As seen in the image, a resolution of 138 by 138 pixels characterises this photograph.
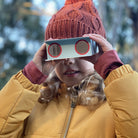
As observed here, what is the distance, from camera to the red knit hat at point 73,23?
1.01 meters

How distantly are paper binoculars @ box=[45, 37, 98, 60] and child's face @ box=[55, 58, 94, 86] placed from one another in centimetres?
14

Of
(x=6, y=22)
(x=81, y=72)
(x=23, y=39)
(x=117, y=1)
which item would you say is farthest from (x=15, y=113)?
(x=6, y=22)

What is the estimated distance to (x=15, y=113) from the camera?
3.09 feet

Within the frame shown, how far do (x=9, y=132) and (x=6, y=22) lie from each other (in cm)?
614

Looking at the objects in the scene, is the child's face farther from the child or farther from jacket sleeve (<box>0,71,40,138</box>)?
jacket sleeve (<box>0,71,40,138</box>)

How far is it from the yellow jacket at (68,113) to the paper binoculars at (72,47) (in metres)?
0.16

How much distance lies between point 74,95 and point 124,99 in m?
0.32

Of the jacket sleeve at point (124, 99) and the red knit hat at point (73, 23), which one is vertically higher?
the red knit hat at point (73, 23)

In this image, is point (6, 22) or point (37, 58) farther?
point (6, 22)

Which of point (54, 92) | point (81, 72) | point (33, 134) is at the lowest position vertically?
point (33, 134)

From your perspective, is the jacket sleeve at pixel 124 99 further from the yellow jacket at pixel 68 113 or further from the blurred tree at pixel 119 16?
the blurred tree at pixel 119 16

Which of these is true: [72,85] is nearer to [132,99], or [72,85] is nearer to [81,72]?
[81,72]

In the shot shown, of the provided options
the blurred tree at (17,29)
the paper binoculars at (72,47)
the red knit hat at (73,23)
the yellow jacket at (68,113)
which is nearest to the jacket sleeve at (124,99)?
the yellow jacket at (68,113)

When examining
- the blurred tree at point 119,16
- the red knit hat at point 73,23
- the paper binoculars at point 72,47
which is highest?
the blurred tree at point 119,16
